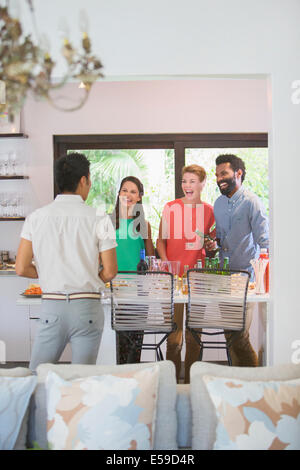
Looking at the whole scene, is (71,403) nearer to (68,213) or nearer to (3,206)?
(68,213)

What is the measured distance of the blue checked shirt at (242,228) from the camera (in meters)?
5.33

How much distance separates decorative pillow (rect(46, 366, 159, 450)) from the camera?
6.85 ft

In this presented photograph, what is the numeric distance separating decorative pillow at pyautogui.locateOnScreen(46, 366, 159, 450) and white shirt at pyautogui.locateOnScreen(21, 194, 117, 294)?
0.71 metres

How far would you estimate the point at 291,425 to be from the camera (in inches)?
82.9

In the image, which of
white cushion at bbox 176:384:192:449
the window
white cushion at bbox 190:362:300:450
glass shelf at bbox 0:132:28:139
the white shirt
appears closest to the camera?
white cushion at bbox 190:362:300:450

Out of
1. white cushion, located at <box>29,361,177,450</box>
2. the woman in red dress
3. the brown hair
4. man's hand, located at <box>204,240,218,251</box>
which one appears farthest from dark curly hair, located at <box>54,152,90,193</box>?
man's hand, located at <box>204,240,218,251</box>

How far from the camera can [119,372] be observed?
2342 mm

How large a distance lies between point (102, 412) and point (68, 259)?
37.5 inches

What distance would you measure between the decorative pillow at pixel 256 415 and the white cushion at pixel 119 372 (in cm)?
20

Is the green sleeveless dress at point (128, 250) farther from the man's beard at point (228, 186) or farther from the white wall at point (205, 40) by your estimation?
the white wall at point (205, 40)

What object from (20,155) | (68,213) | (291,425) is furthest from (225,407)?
(20,155)

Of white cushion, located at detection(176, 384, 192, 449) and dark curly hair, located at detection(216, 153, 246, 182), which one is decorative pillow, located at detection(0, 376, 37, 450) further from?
dark curly hair, located at detection(216, 153, 246, 182)

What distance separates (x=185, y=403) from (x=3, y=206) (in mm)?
3788

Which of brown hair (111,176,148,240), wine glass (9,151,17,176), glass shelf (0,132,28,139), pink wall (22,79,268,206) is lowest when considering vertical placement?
brown hair (111,176,148,240)
